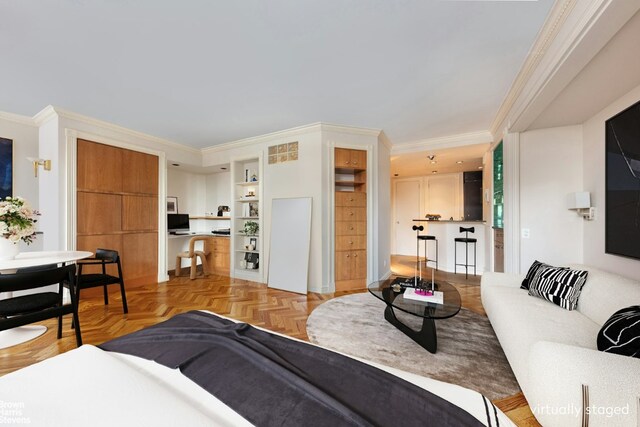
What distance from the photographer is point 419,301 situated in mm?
2320

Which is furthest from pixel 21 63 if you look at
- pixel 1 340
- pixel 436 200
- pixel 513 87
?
pixel 436 200

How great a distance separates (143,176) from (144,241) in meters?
1.09

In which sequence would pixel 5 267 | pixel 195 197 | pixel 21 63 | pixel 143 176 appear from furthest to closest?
1. pixel 195 197
2. pixel 143 176
3. pixel 21 63
4. pixel 5 267

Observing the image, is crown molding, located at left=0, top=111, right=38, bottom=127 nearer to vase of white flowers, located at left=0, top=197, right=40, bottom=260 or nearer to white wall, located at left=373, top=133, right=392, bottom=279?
vase of white flowers, located at left=0, top=197, right=40, bottom=260

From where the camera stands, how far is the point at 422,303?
2.30m

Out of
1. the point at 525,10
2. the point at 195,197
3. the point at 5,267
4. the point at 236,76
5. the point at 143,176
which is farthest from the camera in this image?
the point at 195,197

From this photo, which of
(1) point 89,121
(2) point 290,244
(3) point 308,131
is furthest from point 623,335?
(1) point 89,121

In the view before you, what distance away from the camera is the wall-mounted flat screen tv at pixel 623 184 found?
1891mm

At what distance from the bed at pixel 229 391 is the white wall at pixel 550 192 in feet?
10.1

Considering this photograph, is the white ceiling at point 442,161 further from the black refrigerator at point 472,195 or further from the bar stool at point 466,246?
the bar stool at point 466,246

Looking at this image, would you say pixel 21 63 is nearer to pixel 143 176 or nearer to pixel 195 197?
pixel 143 176

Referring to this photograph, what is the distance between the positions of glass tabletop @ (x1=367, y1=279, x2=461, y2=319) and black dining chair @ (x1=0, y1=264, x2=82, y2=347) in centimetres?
274

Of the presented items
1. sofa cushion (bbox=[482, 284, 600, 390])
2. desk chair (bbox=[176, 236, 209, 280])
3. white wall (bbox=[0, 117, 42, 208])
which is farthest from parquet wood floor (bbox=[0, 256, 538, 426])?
white wall (bbox=[0, 117, 42, 208])

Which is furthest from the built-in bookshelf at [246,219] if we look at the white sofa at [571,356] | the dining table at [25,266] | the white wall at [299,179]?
the white sofa at [571,356]
